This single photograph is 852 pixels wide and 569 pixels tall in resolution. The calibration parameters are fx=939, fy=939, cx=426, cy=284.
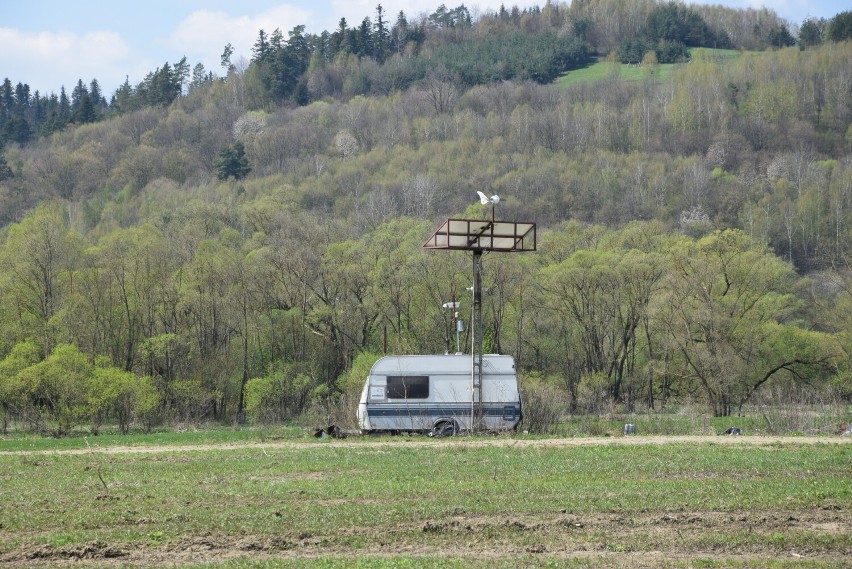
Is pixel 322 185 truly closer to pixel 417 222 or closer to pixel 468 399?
pixel 417 222

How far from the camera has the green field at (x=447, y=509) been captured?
11.8 m

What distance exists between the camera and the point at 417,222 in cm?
6550

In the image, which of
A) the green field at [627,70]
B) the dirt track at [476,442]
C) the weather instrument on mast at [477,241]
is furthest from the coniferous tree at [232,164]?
the dirt track at [476,442]

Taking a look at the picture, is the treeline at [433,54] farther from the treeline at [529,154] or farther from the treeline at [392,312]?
the treeline at [392,312]

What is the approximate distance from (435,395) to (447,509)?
54.6ft

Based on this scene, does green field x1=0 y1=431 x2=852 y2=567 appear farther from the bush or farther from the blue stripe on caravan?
the bush

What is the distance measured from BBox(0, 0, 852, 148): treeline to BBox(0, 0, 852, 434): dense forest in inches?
27.4

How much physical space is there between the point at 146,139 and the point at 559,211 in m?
67.9

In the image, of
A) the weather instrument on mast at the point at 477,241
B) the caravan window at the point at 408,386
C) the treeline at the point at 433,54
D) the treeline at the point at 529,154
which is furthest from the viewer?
the treeline at the point at 433,54

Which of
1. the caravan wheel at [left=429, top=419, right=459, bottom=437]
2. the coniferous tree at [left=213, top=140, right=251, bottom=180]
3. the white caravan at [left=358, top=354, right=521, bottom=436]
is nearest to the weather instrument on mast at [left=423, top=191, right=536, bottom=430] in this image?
the white caravan at [left=358, top=354, right=521, bottom=436]

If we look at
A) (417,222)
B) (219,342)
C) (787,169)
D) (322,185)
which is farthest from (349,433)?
(787,169)

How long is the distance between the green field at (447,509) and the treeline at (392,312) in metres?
26.4

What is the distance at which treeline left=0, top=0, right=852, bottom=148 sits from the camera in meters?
165

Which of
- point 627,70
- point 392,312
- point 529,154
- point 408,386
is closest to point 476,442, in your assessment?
point 408,386
